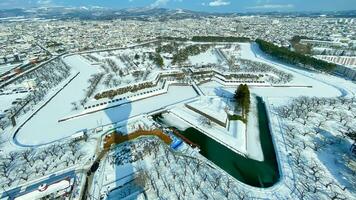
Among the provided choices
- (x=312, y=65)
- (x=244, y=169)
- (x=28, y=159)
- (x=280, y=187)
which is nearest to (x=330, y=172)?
(x=280, y=187)

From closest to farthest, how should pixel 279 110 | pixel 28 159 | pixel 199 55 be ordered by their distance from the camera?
pixel 28 159, pixel 279 110, pixel 199 55

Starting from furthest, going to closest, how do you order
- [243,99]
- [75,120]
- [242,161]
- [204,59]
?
[204,59], [243,99], [75,120], [242,161]

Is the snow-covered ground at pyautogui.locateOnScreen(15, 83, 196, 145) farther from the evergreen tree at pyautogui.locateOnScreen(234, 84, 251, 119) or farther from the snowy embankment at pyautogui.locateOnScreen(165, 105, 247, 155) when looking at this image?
the evergreen tree at pyautogui.locateOnScreen(234, 84, 251, 119)

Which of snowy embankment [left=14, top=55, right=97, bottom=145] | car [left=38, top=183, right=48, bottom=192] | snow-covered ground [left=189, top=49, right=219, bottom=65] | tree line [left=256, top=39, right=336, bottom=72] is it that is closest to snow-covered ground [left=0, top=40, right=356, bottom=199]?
snowy embankment [left=14, top=55, right=97, bottom=145]

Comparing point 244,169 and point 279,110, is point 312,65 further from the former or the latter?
point 244,169

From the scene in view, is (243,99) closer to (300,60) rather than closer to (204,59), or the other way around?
(204,59)

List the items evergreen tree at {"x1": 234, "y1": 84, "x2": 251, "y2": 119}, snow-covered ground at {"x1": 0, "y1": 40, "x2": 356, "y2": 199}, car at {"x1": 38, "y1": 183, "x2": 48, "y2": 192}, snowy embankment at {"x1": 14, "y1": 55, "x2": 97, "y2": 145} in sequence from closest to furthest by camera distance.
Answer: car at {"x1": 38, "y1": 183, "x2": 48, "y2": 192}, snow-covered ground at {"x1": 0, "y1": 40, "x2": 356, "y2": 199}, snowy embankment at {"x1": 14, "y1": 55, "x2": 97, "y2": 145}, evergreen tree at {"x1": 234, "y1": 84, "x2": 251, "y2": 119}

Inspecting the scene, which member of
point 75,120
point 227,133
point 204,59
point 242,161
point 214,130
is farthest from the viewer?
point 204,59

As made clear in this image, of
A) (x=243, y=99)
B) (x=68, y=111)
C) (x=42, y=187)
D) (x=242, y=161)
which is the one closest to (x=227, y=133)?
(x=242, y=161)
